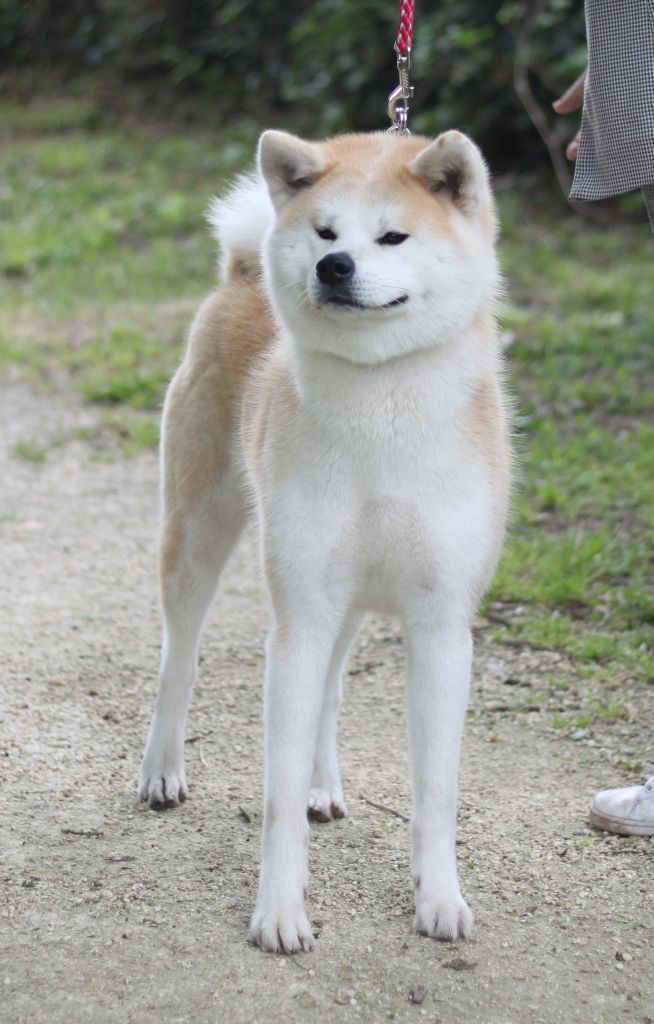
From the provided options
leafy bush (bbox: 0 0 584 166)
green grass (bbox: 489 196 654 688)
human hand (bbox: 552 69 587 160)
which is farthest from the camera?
leafy bush (bbox: 0 0 584 166)

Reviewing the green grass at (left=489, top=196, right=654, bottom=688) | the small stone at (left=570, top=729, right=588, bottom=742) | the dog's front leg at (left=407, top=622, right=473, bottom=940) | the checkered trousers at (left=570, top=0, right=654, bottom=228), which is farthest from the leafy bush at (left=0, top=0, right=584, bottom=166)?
the dog's front leg at (left=407, top=622, right=473, bottom=940)

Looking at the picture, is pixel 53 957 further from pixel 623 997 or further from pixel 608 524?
pixel 608 524

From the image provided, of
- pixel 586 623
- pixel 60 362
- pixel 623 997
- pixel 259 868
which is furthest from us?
pixel 60 362

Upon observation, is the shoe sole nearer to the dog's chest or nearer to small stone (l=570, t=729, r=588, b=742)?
small stone (l=570, t=729, r=588, b=742)

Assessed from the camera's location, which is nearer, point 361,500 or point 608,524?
point 361,500

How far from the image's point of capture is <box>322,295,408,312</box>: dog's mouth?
246cm

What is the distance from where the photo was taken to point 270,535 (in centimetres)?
269

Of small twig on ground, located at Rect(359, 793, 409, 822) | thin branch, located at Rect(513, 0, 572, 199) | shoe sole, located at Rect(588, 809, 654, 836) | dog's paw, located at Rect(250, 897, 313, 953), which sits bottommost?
small twig on ground, located at Rect(359, 793, 409, 822)

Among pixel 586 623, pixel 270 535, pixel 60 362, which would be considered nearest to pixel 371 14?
pixel 60 362

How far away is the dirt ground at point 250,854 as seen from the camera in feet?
8.10

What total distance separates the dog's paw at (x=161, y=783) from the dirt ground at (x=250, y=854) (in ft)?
0.13

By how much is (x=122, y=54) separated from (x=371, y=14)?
4285mm

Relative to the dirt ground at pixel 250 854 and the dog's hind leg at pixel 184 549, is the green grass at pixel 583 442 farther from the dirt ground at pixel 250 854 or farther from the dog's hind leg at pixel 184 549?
the dog's hind leg at pixel 184 549

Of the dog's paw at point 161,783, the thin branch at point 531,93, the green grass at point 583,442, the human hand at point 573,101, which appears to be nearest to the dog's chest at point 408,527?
the dog's paw at point 161,783
